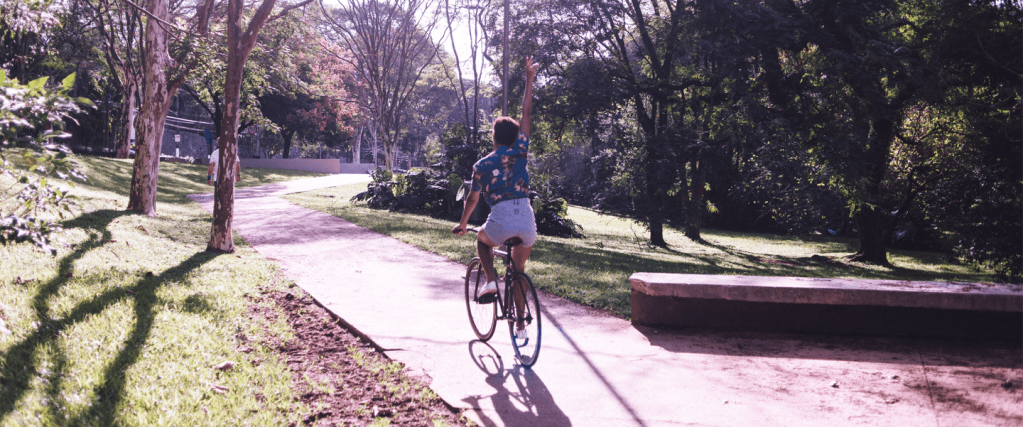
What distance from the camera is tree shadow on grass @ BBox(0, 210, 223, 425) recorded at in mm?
3426

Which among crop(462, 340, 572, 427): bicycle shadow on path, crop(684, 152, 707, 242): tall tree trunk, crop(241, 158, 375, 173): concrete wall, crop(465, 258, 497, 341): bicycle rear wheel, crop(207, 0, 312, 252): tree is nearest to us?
crop(462, 340, 572, 427): bicycle shadow on path

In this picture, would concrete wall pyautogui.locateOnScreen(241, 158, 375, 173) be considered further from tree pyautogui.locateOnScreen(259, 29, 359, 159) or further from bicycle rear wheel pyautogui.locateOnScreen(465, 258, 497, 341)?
bicycle rear wheel pyautogui.locateOnScreen(465, 258, 497, 341)

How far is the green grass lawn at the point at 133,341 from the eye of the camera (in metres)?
3.49

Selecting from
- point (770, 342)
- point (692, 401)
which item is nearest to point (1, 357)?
point (692, 401)

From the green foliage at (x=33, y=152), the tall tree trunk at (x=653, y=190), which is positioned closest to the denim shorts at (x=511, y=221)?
the green foliage at (x=33, y=152)

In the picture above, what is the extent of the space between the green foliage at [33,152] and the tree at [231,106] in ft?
20.1

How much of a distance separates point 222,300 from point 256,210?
11.3 m

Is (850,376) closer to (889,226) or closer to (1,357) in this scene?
(1,357)

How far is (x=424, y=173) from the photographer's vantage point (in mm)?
20172

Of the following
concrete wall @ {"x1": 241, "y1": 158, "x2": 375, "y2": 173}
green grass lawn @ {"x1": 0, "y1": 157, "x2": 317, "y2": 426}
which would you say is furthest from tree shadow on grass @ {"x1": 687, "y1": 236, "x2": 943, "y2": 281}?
concrete wall @ {"x1": 241, "y1": 158, "x2": 375, "y2": 173}

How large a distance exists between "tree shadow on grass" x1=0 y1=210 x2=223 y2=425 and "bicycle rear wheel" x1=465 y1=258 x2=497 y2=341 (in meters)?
2.60

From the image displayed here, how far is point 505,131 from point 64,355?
3.49m

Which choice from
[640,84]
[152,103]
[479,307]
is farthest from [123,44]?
[479,307]

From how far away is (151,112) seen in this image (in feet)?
41.8
